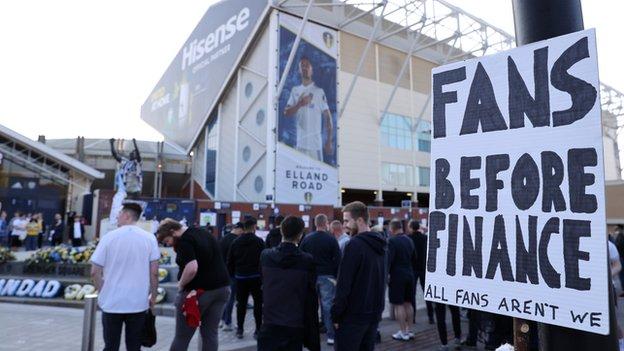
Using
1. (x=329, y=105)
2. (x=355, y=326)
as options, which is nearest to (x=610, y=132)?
(x=329, y=105)

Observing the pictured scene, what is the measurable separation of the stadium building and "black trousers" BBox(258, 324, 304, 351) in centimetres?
1861

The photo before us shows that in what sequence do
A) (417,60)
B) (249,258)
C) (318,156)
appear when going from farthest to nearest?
(417,60)
(318,156)
(249,258)

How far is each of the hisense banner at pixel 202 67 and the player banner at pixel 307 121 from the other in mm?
3097

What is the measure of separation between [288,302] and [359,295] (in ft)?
2.21

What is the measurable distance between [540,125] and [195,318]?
4.00 metres

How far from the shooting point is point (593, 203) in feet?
5.94

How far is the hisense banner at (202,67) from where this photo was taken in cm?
2683

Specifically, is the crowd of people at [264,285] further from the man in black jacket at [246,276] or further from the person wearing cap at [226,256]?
the person wearing cap at [226,256]

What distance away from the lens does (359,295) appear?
4137 mm

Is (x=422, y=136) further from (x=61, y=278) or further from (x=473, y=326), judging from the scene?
(x=473, y=326)

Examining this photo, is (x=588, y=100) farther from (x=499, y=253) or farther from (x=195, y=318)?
(x=195, y=318)

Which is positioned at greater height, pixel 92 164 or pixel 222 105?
pixel 222 105

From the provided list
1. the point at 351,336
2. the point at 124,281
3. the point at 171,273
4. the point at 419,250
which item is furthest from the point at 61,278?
the point at 351,336

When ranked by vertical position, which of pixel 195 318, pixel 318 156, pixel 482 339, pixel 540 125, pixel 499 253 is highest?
pixel 318 156
